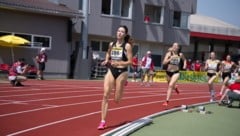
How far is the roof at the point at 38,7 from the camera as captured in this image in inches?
1026

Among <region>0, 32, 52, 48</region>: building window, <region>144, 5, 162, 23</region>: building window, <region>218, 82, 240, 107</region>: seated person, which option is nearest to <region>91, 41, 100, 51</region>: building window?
<region>144, 5, 162, 23</region>: building window

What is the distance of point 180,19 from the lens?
42.8 m

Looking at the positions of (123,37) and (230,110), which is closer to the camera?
(123,37)

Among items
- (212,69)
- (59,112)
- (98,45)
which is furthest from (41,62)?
(59,112)

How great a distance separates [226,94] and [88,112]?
5.79 m

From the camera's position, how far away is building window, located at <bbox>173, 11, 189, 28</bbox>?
42.5 meters

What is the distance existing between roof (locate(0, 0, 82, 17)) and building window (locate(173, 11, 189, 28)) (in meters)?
14.7

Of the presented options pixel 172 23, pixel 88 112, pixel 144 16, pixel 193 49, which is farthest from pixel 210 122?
pixel 193 49

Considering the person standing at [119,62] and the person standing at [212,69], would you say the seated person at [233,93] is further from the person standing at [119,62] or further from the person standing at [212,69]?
the person standing at [119,62]

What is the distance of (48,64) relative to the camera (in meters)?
28.8

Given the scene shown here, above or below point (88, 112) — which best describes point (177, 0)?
above

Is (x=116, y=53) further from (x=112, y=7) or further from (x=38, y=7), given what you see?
(x=112, y=7)

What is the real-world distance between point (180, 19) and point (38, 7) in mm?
18409

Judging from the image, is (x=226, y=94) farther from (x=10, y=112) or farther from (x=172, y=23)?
(x=172, y=23)
